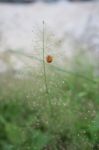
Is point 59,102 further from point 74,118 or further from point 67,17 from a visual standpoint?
point 67,17

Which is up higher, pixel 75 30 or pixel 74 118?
pixel 74 118

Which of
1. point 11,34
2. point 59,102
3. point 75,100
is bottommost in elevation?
point 11,34

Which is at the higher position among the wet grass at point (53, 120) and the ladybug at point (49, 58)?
the ladybug at point (49, 58)

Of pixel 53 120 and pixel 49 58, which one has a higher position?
pixel 49 58

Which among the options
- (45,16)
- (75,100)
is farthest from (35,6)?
(75,100)

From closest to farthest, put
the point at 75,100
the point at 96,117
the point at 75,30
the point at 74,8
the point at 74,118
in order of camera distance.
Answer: the point at 96,117 < the point at 74,118 < the point at 75,100 < the point at 75,30 < the point at 74,8

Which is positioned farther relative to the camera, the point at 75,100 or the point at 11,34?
the point at 11,34

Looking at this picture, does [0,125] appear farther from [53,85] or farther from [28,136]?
[53,85]

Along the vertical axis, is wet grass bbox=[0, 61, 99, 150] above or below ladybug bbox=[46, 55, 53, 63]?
below

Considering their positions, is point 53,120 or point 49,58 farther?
point 53,120

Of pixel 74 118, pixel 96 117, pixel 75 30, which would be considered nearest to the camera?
pixel 96 117
